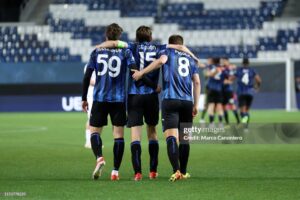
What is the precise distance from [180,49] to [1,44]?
32.2m

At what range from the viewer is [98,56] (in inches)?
504

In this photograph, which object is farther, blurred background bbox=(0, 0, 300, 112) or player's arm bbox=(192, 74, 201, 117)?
blurred background bbox=(0, 0, 300, 112)

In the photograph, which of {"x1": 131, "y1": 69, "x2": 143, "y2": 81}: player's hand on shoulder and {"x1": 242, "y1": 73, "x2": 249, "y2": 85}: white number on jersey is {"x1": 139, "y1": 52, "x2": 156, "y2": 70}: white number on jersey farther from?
{"x1": 242, "y1": 73, "x2": 249, "y2": 85}: white number on jersey

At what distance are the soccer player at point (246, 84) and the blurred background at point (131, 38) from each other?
13598mm

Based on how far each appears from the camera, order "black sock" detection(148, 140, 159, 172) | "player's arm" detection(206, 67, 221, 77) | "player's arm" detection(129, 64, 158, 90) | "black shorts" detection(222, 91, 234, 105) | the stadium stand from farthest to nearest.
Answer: the stadium stand, "black shorts" detection(222, 91, 234, 105), "player's arm" detection(206, 67, 221, 77), "black sock" detection(148, 140, 159, 172), "player's arm" detection(129, 64, 158, 90)

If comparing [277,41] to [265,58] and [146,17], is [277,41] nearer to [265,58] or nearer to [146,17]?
[265,58]

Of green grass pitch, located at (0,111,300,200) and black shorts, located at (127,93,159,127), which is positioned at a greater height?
black shorts, located at (127,93,159,127)

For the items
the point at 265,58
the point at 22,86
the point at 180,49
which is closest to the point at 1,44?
the point at 22,86

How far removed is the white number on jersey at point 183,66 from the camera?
41.4 ft

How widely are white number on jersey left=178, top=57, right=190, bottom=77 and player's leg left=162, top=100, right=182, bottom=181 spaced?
43 centimetres

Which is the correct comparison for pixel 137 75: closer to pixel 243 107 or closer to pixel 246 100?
pixel 243 107

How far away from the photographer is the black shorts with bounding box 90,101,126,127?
1282cm

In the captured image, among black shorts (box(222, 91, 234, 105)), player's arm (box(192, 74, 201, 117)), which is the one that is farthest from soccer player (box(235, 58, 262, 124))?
player's arm (box(192, 74, 201, 117))

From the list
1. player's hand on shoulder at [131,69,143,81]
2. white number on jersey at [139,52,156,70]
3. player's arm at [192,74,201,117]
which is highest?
white number on jersey at [139,52,156,70]
